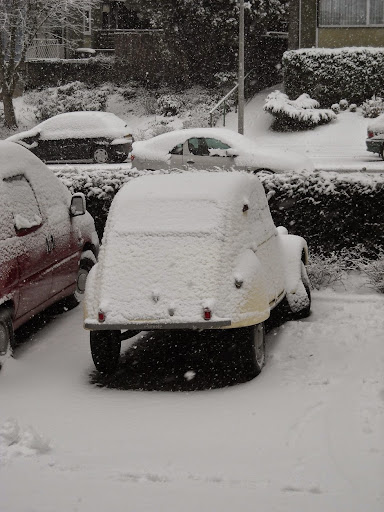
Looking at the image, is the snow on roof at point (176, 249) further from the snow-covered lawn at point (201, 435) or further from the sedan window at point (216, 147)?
the sedan window at point (216, 147)

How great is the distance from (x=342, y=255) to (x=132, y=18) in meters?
35.1

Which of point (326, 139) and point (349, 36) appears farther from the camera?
point (349, 36)

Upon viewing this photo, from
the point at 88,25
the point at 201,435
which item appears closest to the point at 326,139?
the point at 88,25

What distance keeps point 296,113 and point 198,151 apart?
11.8m

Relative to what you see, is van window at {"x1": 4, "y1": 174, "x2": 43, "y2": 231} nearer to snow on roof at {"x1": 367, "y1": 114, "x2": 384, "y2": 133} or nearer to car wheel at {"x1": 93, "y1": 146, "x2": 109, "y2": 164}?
snow on roof at {"x1": 367, "y1": 114, "x2": 384, "y2": 133}

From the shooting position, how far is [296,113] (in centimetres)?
3016

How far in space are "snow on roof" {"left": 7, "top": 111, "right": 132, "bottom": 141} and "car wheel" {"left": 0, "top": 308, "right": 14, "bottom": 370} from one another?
17891 millimetres

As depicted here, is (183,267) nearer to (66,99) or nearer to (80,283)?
(80,283)

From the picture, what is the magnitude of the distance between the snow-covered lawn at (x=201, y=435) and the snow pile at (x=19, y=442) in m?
0.01

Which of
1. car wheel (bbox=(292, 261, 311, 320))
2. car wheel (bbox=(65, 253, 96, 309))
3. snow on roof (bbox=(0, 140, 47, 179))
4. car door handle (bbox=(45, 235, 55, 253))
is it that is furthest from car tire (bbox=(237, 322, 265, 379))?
car wheel (bbox=(65, 253, 96, 309))

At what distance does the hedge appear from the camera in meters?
11.5

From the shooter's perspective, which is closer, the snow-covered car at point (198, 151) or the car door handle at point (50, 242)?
the car door handle at point (50, 242)

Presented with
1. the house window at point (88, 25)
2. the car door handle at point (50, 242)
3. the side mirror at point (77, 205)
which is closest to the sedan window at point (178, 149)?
the side mirror at point (77, 205)

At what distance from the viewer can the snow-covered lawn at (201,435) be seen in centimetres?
558
